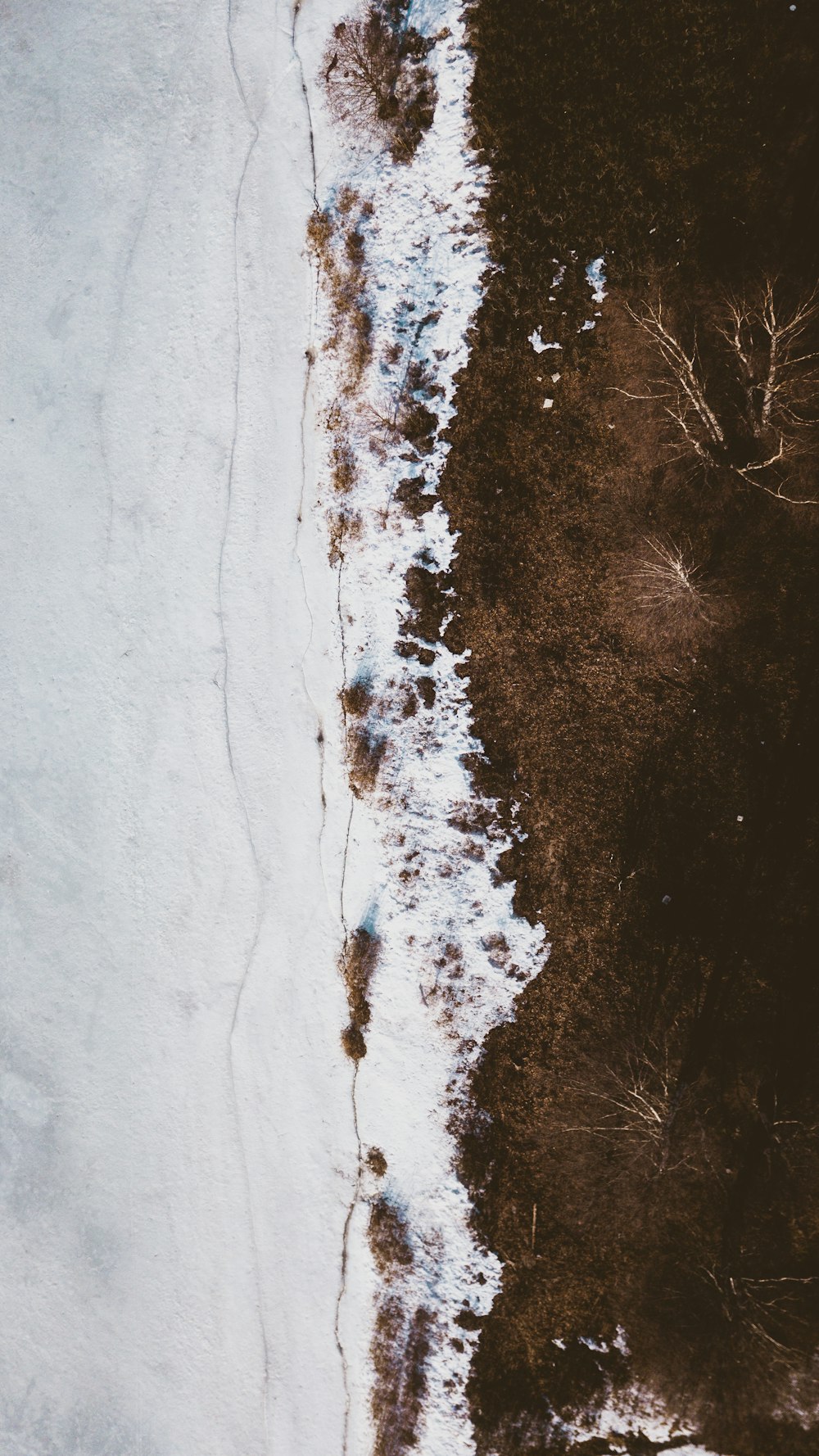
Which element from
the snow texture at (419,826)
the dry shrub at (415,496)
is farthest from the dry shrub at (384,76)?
the dry shrub at (415,496)

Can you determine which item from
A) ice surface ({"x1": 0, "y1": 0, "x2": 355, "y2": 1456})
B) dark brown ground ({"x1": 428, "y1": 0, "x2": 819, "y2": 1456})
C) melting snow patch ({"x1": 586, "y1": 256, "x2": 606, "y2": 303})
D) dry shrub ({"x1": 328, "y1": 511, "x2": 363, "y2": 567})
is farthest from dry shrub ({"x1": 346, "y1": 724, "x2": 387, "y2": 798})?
melting snow patch ({"x1": 586, "y1": 256, "x2": 606, "y2": 303})

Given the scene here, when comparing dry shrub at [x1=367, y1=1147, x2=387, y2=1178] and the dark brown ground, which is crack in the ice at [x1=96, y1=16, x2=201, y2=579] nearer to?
the dark brown ground

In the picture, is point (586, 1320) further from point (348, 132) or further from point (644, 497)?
point (348, 132)

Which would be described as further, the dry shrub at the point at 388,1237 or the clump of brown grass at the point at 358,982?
the clump of brown grass at the point at 358,982

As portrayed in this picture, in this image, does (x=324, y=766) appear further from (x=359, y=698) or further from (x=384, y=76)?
(x=384, y=76)

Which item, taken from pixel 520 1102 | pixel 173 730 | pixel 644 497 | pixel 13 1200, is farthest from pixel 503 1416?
pixel 644 497

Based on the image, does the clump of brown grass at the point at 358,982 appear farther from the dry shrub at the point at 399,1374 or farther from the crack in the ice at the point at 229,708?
the dry shrub at the point at 399,1374
